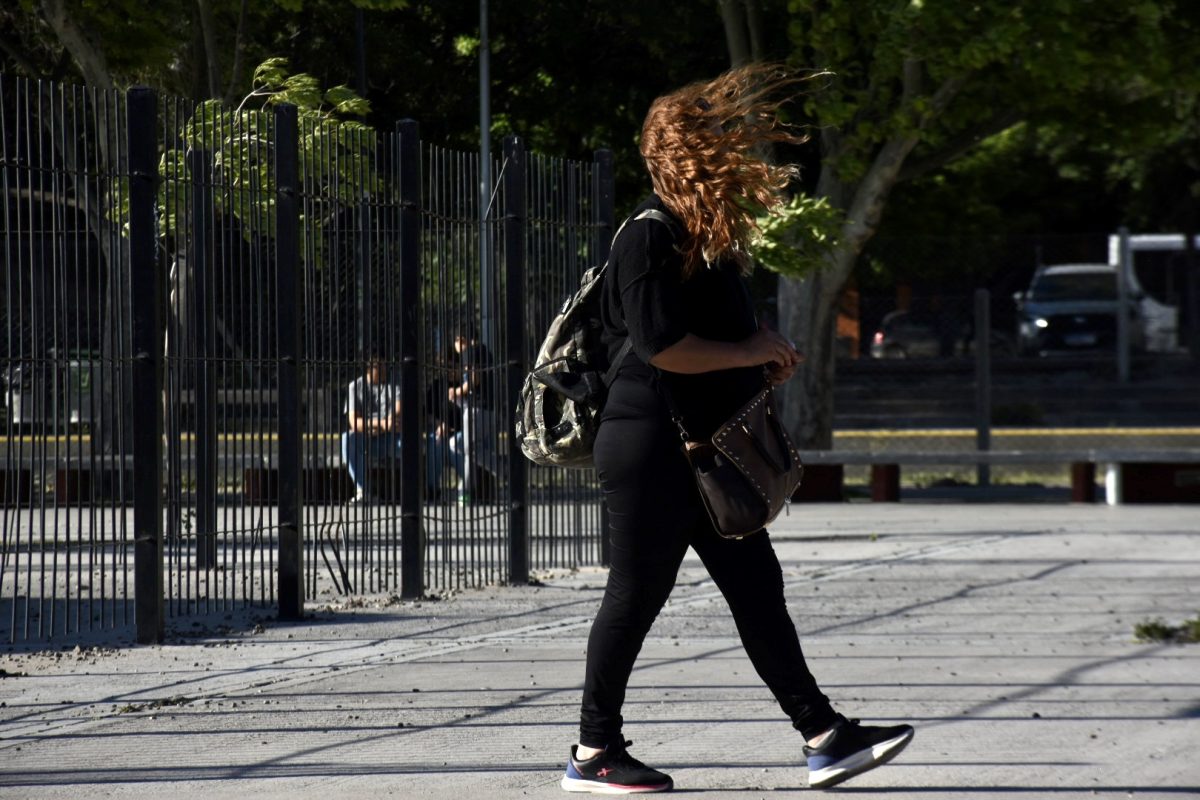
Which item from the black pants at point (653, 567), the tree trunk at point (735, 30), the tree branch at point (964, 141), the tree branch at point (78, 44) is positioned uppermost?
the tree trunk at point (735, 30)

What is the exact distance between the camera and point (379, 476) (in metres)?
9.25

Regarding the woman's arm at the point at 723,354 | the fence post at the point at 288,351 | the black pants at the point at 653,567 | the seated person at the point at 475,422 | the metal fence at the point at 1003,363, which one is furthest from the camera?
the metal fence at the point at 1003,363

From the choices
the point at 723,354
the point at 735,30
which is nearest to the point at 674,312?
the point at 723,354

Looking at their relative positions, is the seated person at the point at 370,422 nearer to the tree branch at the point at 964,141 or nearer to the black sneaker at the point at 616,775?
the black sneaker at the point at 616,775

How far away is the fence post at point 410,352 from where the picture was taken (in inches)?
360

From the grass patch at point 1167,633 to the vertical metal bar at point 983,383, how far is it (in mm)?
10014

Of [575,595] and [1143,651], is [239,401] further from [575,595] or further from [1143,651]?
[1143,651]

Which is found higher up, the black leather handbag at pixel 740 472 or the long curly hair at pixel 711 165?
the long curly hair at pixel 711 165

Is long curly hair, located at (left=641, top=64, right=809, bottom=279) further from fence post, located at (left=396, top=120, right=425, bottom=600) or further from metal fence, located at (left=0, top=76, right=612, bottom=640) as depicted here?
fence post, located at (left=396, top=120, right=425, bottom=600)

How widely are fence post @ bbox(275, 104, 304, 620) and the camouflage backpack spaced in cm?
342

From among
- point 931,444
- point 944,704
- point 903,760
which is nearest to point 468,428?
point 944,704

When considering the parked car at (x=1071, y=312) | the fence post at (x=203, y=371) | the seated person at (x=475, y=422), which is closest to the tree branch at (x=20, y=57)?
the seated person at (x=475, y=422)

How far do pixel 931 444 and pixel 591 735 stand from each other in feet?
50.5

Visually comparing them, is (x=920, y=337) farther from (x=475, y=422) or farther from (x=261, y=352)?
(x=261, y=352)
